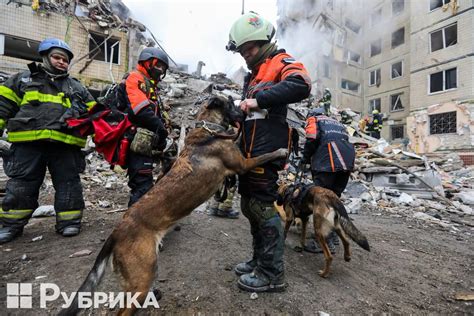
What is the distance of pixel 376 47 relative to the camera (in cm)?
2292

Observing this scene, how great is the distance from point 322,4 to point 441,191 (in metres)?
A: 21.6

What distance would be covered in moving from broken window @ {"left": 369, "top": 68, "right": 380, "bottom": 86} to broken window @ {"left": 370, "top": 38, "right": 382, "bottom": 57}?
1.73 m

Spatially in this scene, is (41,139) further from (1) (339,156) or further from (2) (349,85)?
(2) (349,85)

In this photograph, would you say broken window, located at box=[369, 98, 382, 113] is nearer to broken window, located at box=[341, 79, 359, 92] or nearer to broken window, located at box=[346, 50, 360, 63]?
broken window, located at box=[341, 79, 359, 92]

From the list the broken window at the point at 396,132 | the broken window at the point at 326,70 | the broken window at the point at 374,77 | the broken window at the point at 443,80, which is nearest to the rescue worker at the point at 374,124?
the broken window at the point at 443,80

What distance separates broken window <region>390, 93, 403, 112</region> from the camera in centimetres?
2005

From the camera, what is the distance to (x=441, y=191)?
6727 mm

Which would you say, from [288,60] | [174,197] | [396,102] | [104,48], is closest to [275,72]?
[288,60]

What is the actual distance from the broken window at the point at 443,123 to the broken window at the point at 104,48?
18.8 meters

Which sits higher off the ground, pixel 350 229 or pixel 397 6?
pixel 397 6

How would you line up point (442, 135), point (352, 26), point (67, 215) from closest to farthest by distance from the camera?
point (67, 215) → point (442, 135) → point (352, 26)

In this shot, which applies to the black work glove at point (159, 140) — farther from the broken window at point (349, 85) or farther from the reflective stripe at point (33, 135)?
the broken window at point (349, 85)

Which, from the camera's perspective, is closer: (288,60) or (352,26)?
(288,60)

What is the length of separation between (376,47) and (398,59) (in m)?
Result: 3.38
